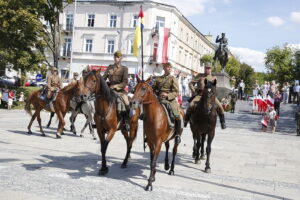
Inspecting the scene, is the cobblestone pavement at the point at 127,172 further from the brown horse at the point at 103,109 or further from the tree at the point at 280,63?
the tree at the point at 280,63

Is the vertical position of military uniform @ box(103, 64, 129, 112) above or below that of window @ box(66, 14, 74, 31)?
below

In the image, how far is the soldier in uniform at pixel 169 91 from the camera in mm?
7828

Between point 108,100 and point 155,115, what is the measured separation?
1.26 meters

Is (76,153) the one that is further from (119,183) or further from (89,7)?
(89,7)

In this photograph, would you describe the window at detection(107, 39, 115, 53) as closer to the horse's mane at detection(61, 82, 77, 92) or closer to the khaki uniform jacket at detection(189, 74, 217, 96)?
the horse's mane at detection(61, 82, 77, 92)

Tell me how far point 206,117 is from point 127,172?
8.55 feet

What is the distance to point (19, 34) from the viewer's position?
24.8m

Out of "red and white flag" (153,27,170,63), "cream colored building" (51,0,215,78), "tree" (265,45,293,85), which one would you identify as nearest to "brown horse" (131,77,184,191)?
"red and white flag" (153,27,170,63)

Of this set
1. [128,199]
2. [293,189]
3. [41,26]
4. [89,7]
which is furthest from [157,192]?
[89,7]

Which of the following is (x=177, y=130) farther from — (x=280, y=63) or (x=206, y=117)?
(x=280, y=63)

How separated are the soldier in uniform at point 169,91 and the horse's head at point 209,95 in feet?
3.24

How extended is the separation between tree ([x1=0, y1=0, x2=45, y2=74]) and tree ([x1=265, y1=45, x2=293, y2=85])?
142 ft

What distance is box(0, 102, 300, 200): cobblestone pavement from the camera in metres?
6.27

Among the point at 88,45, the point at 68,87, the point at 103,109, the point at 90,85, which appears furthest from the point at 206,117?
the point at 88,45
